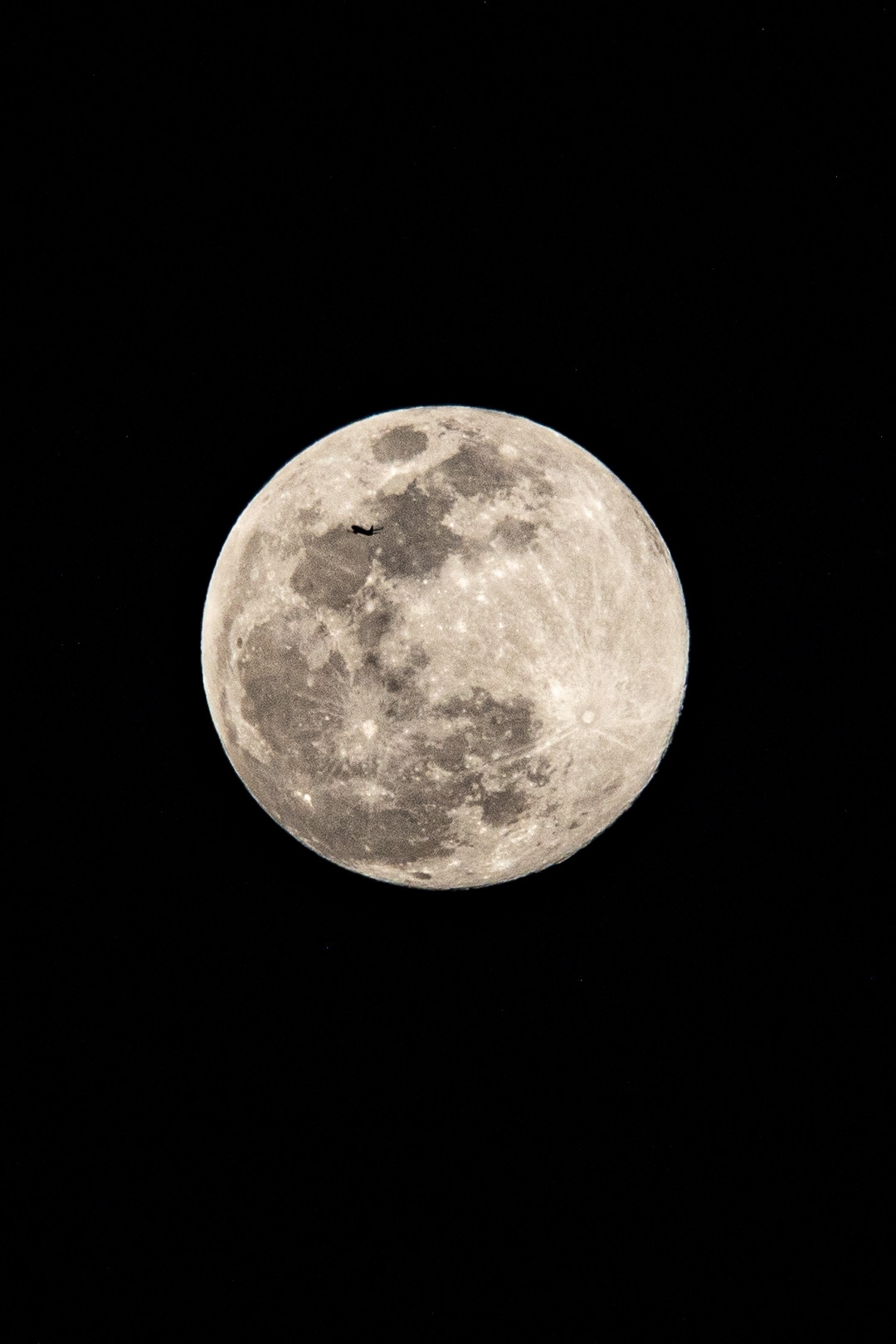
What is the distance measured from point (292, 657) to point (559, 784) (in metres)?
1.45

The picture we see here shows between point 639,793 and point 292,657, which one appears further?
point 639,793

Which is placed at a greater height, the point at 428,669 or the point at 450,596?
the point at 450,596

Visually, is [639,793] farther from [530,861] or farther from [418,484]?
[418,484]

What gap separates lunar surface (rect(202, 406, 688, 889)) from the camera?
14.4 ft

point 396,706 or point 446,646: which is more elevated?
point 446,646

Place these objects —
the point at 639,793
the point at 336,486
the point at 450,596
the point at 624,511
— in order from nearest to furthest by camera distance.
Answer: the point at 450,596
the point at 336,486
the point at 624,511
the point at 639,793

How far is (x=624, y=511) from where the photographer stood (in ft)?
16.5

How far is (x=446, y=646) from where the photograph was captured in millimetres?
4348

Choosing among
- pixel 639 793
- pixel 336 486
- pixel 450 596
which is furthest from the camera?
pixel 639 793

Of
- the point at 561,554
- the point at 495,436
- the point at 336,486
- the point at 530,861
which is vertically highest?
the point at 495,436

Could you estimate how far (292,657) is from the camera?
459 centimetres

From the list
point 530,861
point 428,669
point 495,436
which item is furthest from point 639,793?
point 495,436

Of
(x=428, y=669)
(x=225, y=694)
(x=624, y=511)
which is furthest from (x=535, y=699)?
(x=225, y=694)

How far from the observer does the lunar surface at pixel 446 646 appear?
4.38 meters
